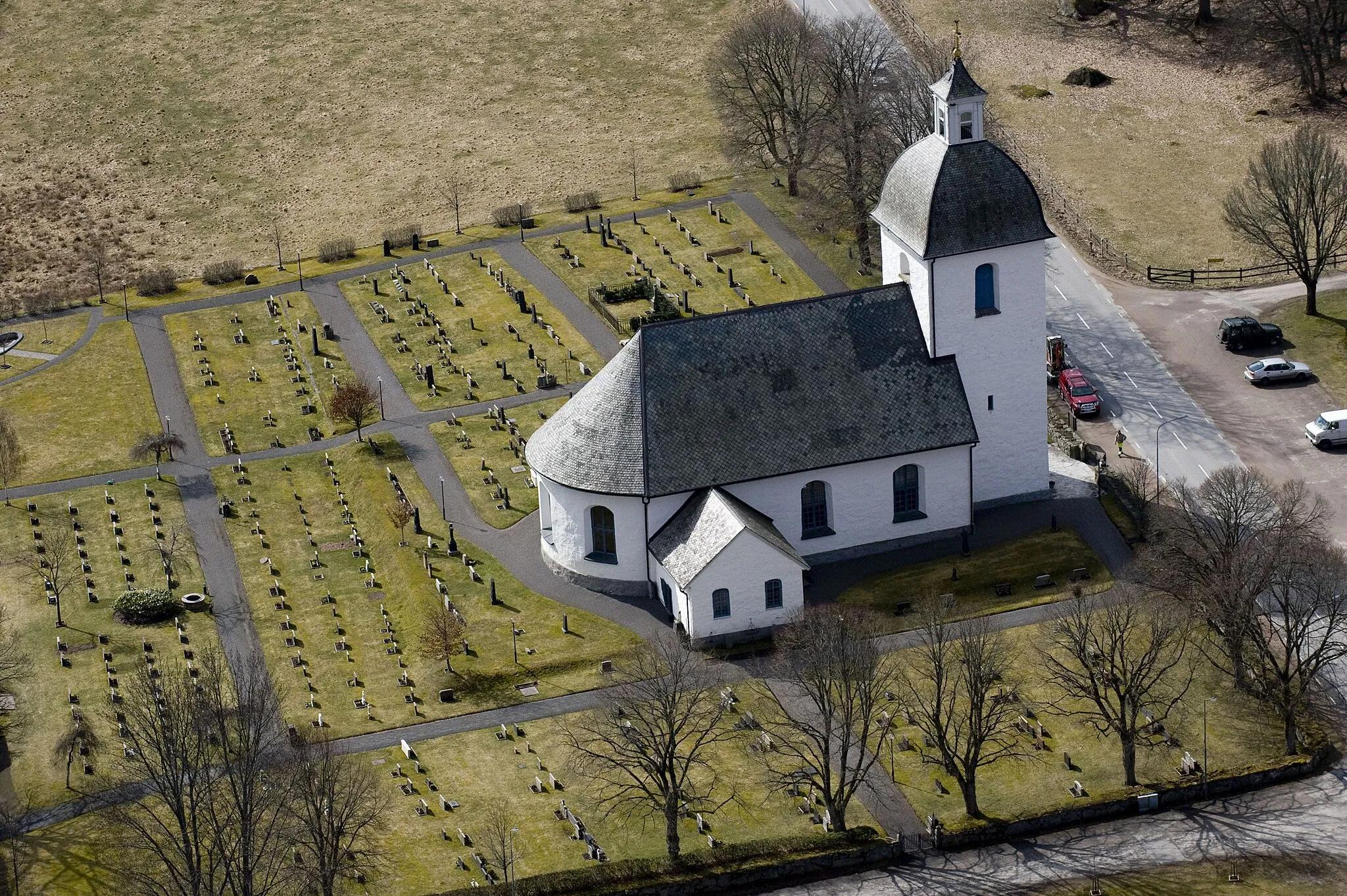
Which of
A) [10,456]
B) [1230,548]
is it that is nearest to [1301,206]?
[1230,548]

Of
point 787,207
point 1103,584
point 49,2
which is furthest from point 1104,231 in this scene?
point 49,2

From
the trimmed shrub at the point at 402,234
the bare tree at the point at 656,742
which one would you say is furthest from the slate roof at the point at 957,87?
the trimmed shrub at the point at 402,234

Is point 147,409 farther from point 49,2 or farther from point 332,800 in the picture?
point 49,2

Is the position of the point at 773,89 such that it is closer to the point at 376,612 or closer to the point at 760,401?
the point at 760,401

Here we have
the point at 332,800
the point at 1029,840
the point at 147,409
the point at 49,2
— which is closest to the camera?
the point at 332,800

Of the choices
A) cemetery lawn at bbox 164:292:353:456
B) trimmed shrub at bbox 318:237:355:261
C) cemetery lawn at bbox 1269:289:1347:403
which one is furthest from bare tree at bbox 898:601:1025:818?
trimmed shrub at bbox 318:237:355:261

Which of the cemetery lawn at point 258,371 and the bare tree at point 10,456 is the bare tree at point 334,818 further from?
the bare tree at point 10,456
